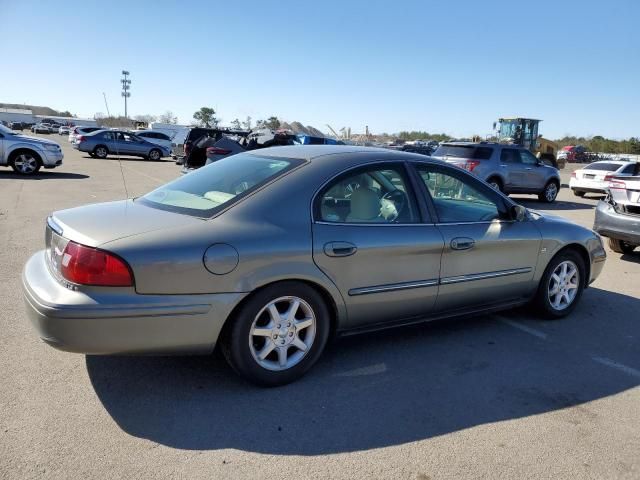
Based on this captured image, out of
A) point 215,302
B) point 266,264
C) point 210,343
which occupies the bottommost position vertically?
point 210,343

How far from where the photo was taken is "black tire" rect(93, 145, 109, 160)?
2708 centimetres

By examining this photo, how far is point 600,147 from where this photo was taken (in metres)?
74.4

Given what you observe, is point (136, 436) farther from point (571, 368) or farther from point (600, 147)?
point (600, 147)

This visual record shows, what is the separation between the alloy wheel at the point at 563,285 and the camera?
16.4ft

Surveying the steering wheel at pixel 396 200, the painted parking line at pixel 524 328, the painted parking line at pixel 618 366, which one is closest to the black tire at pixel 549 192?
the painted parking line at pixel 524 328

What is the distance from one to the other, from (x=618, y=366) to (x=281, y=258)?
9.15ft

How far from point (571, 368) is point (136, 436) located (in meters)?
3.09

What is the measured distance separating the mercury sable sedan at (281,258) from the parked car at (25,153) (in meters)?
14.2

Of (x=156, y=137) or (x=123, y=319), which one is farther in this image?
(x=156, y=137)

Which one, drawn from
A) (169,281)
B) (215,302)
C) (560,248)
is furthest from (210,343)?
(560,248)

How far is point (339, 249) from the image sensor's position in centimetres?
352

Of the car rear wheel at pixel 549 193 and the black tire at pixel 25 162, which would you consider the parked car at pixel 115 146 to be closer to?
the black tire at pixel 25 162

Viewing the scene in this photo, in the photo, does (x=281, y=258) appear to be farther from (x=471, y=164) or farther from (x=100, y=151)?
(x=100, y=151)

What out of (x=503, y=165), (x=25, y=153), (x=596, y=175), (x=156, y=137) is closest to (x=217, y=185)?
(x=503, y=165)
